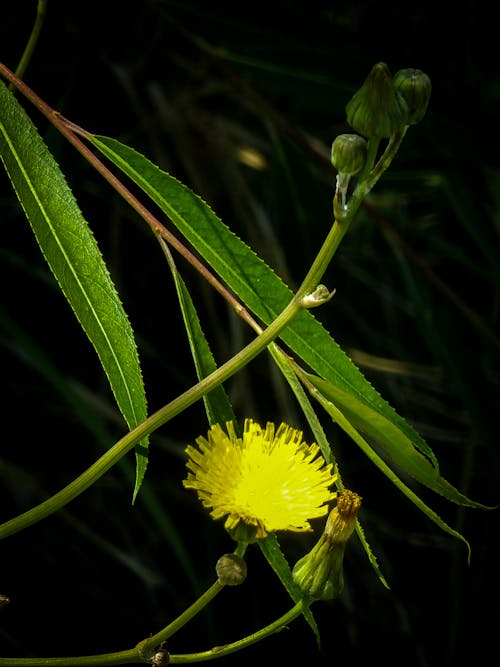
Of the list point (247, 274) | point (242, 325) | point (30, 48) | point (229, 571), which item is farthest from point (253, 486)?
point (242, 325)

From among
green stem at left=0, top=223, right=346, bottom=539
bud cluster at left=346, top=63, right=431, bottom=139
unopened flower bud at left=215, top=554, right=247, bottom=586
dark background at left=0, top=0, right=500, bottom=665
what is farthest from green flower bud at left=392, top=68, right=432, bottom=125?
dark background at left=0, top=0, right=500, bottom=665

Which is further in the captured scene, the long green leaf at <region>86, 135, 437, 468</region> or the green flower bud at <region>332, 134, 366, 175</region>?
the long green leaf at <region>86, 135, 437, 468</region>

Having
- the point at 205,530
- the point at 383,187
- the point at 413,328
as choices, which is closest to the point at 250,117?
the point at 383,187

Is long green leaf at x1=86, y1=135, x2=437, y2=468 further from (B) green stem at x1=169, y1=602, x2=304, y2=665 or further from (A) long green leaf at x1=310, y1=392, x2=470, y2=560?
(B) green stem at x1=169, y1=602, x2=304, y2=665

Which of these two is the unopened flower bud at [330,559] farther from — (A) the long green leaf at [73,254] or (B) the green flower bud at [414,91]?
(B) the green flower bud at [414,91]

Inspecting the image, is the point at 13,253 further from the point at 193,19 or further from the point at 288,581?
the point at 288,581

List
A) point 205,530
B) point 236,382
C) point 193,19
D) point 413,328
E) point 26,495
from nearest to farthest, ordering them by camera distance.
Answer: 1. point 193,19
2. point 26,495
3. point 205,530
4. point 236,382
5. point 413,328
